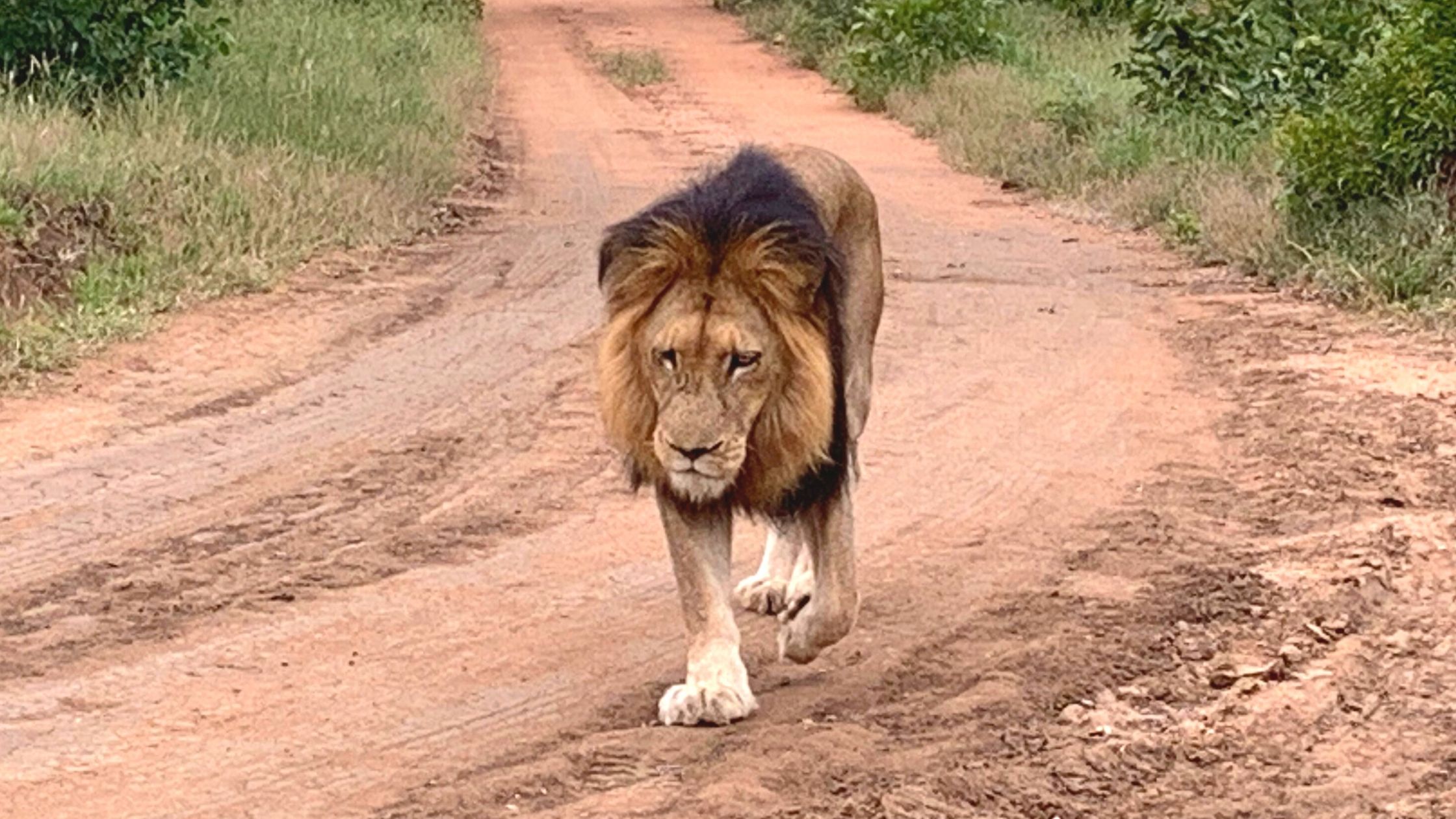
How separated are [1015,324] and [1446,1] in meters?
2.76

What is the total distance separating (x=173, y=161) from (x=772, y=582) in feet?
22.1

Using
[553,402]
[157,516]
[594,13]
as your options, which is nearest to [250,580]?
[157,516]

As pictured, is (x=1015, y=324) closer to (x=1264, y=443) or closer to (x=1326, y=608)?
(x=1264, y=443)

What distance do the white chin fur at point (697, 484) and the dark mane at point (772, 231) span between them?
0.21 metres

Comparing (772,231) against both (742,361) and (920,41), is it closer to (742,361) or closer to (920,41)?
(742,361)

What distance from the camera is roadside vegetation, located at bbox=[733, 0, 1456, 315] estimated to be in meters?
11.5

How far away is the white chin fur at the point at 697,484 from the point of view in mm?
5219

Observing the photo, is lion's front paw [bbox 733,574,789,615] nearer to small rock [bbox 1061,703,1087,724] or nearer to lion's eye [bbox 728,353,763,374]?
small rock [bbox 1061,703,1087,724]

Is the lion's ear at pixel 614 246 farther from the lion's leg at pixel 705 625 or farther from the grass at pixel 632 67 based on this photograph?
the grass at pixel 632 67

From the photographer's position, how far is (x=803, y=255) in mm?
5418

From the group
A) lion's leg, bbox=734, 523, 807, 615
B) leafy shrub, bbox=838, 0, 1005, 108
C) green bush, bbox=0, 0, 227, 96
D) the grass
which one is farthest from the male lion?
the grass

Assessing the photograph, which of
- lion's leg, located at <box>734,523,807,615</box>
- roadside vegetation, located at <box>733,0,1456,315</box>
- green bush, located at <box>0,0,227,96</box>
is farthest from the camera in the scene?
green bush, located at <box>0,0,227,96</box>

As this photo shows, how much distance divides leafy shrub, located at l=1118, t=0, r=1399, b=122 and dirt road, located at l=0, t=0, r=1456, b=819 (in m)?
3.83

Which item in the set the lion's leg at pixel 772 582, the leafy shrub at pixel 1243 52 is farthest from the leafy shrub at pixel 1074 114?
the lion's leg at pixel 772 582
